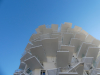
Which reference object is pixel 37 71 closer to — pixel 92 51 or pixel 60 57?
pixel 60 57

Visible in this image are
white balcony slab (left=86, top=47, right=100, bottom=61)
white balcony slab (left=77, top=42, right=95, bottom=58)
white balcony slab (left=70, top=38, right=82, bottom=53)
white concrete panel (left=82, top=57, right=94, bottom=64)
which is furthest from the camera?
white balcony slab (left=70, top=38, right=82, bottom=53)

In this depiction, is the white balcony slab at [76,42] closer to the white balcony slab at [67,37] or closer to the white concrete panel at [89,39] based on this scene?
the white balcony slab at [67,37]

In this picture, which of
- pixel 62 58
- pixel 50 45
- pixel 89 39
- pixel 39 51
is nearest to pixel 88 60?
pixel 62 58

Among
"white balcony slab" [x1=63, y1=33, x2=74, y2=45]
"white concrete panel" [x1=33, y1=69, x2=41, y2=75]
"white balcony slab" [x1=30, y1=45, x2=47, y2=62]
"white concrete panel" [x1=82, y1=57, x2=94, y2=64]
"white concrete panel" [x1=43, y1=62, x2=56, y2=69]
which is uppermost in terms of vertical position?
"white balcony slab" [x1=63, y1=33, x2=74, y2=45]

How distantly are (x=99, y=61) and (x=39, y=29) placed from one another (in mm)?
13605

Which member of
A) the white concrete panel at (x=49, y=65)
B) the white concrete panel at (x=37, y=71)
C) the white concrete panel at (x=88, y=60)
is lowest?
the white concrete panel at (x=37, y=71)

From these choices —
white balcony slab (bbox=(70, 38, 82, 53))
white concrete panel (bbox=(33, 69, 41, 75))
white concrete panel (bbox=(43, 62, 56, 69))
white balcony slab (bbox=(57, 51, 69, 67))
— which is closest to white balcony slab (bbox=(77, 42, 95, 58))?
white balcony slab (bbox=(70, 38, 82, 53))

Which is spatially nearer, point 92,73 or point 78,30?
point 92,73

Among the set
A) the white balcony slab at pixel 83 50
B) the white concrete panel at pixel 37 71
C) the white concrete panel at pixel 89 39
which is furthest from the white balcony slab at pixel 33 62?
the white concrete panel at pixel 89 39

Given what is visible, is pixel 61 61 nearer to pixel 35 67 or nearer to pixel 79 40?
pixel 35 67

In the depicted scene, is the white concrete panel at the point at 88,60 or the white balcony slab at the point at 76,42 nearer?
the white concrete panel at the point at 88,60

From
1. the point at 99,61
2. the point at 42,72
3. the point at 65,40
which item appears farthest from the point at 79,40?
the point at 42,72

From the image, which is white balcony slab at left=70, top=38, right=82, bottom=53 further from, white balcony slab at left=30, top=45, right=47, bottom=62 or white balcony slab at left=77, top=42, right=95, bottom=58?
white balcony slab at left=30, top=45, right=47, bottom=62

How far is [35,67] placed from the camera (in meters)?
13.2
